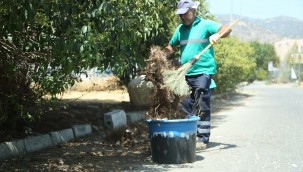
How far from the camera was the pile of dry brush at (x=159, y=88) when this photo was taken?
22.5ft

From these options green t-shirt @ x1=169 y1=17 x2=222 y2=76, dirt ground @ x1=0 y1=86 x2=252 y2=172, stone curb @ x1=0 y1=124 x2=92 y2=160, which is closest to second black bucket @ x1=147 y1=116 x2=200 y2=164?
dirt ground @ x1=0 y1=86 x2=252 y2=172

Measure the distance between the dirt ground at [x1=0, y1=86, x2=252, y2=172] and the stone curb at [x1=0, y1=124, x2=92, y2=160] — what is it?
113 mm

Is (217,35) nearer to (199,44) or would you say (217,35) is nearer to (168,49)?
(199,44)

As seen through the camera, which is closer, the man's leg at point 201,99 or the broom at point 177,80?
the broom at point 177,80

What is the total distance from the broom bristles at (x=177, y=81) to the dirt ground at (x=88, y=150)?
101cm

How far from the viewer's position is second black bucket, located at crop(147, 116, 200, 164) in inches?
252

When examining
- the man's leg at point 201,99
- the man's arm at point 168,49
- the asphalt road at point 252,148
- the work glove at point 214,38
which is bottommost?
the asphalt road at point 252,148

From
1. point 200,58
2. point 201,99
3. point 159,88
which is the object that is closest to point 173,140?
point 159,88

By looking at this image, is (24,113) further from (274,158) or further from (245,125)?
(245,125)

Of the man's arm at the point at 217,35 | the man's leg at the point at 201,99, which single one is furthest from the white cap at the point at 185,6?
the man's leg at the point at 201,99

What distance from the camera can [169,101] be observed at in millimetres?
6992

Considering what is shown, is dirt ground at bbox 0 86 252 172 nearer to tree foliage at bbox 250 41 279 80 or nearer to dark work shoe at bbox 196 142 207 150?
dark work shoe at bbox 196 142 207 150

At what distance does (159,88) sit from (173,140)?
0.84 metres

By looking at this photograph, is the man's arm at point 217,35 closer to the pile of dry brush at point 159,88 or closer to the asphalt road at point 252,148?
the pile of dry brush at point 159,88
